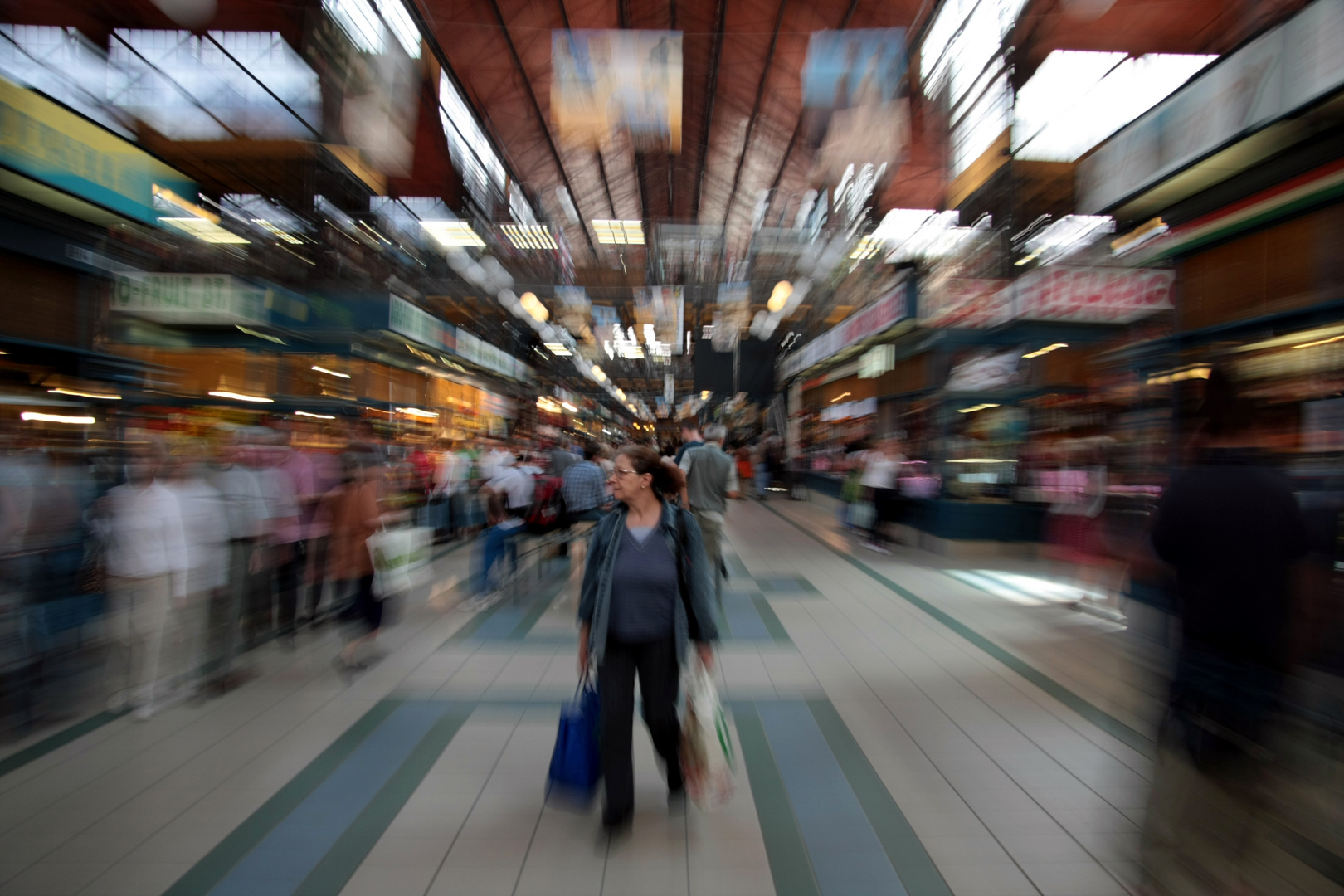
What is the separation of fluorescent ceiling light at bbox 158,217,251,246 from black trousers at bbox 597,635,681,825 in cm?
693

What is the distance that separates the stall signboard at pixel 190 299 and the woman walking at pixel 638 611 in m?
6.27

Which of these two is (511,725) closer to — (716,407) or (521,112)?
(521,112)

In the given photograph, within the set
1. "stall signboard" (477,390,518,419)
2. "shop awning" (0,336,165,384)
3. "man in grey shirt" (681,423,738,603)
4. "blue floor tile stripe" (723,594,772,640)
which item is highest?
"stall signboard" (477,390,518,419)

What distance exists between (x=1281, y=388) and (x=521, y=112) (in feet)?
41.2

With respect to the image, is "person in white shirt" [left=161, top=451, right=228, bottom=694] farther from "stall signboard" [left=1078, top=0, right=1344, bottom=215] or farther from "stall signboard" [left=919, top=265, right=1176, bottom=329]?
"stall signboard" [left=919, top=265, right=1176, bottom=329]

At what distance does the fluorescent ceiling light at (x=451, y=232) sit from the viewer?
1183 cm

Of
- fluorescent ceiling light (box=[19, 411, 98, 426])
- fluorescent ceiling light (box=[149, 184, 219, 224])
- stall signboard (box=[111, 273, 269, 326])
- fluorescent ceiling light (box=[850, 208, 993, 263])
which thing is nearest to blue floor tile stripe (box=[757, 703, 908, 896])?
fluorescent ceiling light (box=[19, 411, 98, 426])

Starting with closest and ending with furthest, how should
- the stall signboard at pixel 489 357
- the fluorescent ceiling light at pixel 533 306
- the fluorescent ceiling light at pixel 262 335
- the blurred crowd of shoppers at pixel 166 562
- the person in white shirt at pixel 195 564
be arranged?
the blurred crowd of shoppers at pixel 166 562
the person in white shirt at pixel 195 564
the fluorescent ceiling light at pixel 262 335
the fluorescent ceiling light at pixel 533 306
the stall signboard at pixel 489 357

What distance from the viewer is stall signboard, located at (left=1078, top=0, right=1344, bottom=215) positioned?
4363 millimetres

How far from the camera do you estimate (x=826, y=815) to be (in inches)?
111

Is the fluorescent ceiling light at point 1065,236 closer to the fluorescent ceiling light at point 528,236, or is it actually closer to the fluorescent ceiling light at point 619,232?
the fluorescent ceiling light at point 619,232

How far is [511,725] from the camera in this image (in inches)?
147

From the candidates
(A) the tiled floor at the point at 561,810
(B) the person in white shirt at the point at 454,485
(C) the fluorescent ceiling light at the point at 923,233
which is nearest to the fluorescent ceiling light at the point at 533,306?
(B) the person in white shirt at the point at 454,485

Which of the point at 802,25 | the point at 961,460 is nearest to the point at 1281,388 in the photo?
the point at 961,460
